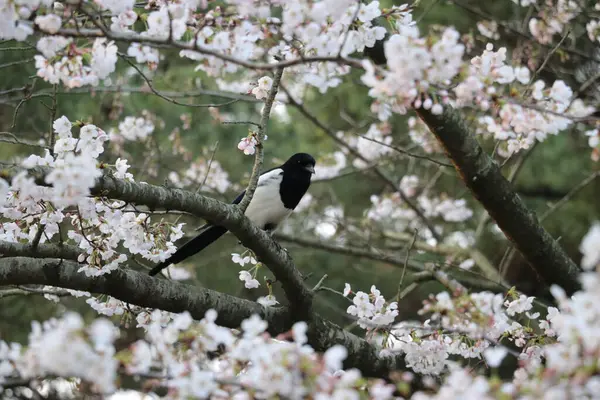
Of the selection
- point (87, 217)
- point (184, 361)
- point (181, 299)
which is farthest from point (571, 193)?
point (184, 361)

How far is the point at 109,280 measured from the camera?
305 centimetres

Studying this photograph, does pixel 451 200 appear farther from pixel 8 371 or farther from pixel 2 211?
pixel 8 371

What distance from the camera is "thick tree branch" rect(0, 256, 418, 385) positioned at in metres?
3.01

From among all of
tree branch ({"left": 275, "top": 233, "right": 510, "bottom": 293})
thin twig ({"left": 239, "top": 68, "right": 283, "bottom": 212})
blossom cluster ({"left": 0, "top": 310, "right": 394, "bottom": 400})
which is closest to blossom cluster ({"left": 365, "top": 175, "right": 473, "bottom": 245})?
tree branch ({"left": 275, "top": 233, "right": 510, "bottom": 293})

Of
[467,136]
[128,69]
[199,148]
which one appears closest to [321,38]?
[467,136]

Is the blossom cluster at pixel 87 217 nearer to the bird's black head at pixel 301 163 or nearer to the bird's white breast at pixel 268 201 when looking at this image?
the bird's white breast at pixel 268 201

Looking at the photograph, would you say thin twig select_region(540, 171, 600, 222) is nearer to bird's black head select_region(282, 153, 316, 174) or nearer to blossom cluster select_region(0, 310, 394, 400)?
bird's black head select_region(282, 153, 316, 174)

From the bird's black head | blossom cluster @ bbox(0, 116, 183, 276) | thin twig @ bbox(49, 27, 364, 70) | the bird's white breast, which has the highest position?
thin twig @ bbox(49, 27, 364, 70)

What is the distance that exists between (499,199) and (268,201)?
1392 millimetres

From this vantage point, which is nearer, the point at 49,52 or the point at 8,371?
the point at 8,371

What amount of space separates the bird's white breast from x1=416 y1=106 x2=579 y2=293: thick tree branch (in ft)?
3.97

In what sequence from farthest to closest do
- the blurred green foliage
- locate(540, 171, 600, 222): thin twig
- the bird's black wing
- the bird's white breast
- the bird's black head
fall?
the blurred green foliage < locate(540, 171, 600, 222): thin twig < the bird's black head < the bird's white breast < the bird's black wing

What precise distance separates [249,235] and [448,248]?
10.4ft

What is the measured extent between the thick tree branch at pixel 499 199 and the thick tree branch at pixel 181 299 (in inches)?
36.5
